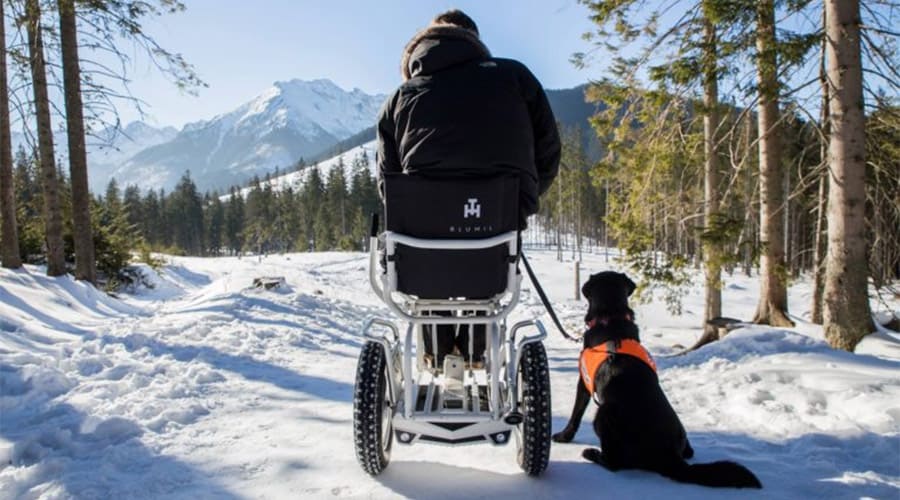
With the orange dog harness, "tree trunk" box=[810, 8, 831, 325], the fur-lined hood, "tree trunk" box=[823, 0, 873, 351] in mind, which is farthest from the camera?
"tree trunk" box=[810, 8, 831, 325]

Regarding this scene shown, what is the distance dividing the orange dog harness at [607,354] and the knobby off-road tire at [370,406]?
122cm

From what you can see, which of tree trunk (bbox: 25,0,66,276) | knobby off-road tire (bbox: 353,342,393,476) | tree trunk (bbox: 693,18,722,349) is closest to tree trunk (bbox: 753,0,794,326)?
tree trunk (bbox: 693,18,722,349)

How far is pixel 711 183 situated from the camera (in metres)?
9.52

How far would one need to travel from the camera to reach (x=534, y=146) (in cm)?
253

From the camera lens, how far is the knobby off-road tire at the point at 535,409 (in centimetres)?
228

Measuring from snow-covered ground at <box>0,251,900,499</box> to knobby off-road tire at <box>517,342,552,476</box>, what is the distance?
0.16 m

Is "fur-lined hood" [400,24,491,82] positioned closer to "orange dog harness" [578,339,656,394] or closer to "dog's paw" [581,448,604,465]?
"orange dog harness" [578,339,656,394]

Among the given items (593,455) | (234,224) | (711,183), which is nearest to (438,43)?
(593,455)

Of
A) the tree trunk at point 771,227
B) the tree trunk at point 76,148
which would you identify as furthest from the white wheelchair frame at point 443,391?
the tree trunk at point 76,148

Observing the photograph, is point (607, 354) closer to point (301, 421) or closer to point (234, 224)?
point (301, 421)

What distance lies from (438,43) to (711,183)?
8868 millimetres

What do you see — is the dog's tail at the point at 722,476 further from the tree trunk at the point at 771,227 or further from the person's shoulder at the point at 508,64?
the tree trunk at the point at 771,227

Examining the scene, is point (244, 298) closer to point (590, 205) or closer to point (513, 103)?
point (513, 103)

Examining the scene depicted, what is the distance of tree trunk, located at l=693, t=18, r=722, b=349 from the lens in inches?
239
